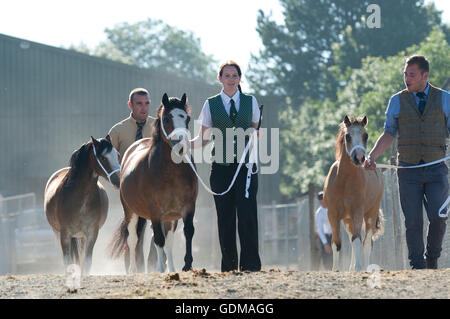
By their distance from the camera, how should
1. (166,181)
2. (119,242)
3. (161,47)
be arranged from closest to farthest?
(166,181), (119,242), (161,47)

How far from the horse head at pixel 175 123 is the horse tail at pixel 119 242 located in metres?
2.62

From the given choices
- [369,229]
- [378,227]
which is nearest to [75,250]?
[369,229]

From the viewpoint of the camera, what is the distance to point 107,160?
424 inches

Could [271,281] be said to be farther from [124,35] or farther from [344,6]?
[124,35]

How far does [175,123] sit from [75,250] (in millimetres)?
3228

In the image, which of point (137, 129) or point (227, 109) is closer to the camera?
point (227, 109)

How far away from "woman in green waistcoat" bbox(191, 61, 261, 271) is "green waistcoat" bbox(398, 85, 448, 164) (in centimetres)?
159

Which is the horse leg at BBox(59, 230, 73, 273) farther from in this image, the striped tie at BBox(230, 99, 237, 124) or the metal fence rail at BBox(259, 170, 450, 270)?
the metal fence rail at BBox(259, 170, 450, 270)

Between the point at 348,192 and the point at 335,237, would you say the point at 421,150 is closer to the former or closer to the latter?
the point at 348,192

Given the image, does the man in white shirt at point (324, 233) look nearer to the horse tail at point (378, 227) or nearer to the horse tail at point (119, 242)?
the horse tail at point (378, 227)

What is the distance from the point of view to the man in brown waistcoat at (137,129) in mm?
11297

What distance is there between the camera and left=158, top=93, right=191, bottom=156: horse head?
29.1ft

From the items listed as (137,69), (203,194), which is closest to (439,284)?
(203,194)
